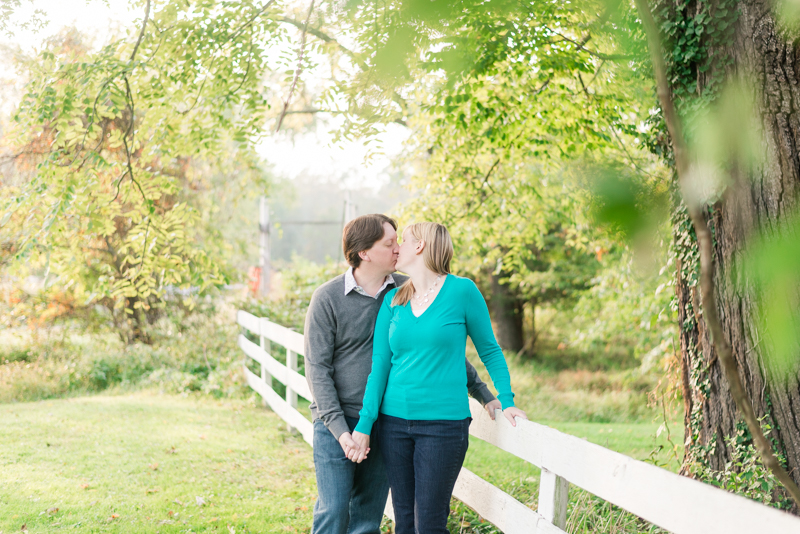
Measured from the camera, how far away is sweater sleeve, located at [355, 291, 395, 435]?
259 cm

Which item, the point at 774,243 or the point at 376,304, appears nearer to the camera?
the point at 774,243

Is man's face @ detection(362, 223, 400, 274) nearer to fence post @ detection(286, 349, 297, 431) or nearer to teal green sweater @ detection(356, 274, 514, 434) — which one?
teal green sweater @ detection(356, 274, 514, 434)

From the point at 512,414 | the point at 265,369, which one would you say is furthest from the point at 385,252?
the point at 265,369

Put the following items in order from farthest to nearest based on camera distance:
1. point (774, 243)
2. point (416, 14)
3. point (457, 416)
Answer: point (457, 416)
point (416, 14)
point (774, 243)

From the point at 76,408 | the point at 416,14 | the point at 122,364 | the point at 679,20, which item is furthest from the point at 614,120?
the point at 122,364

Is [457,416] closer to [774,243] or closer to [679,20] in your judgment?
[774,243]

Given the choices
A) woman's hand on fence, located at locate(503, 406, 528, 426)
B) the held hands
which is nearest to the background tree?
the held hands

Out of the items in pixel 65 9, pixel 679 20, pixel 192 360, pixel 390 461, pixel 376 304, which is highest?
pixel 65 9

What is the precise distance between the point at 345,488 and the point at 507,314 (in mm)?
11783

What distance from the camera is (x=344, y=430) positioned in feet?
8.74

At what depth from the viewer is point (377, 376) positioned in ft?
8.55

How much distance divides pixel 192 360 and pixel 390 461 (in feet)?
25.3

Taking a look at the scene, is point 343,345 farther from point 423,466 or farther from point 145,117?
point 145,117

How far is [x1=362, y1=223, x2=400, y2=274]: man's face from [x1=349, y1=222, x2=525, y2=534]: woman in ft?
0.56
